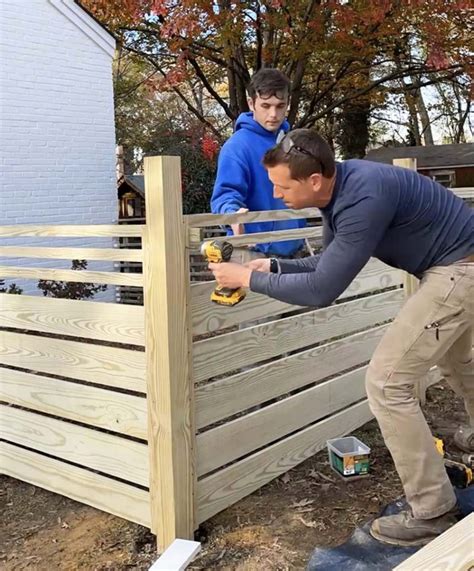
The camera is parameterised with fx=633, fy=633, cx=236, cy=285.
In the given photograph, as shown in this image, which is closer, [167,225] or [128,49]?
[167,225]

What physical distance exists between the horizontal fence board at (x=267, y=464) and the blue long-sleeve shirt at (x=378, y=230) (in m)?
1.07

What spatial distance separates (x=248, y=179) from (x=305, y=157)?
1.18 m

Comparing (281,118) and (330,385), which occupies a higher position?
(281,118)

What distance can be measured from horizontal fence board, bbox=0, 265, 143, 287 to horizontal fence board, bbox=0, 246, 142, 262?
0.24ft

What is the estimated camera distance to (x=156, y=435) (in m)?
2.65

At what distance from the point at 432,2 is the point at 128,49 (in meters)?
6.22

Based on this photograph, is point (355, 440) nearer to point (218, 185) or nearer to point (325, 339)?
point (325, 339)

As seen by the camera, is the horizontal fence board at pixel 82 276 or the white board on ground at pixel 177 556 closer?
the white board on ground at pixel 177 556

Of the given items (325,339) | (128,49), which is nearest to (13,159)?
(128,49)

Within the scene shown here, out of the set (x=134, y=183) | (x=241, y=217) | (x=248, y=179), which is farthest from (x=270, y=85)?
(x=134, y=183)

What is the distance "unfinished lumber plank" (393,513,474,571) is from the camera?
1.58m

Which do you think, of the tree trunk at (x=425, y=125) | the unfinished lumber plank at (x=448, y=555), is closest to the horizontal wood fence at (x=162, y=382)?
the unfinished lumber plank at (x=448, y=555)

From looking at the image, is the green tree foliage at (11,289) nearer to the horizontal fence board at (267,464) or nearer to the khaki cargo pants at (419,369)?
the horizontal fence board at (267,464)

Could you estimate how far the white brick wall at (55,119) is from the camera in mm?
9008
